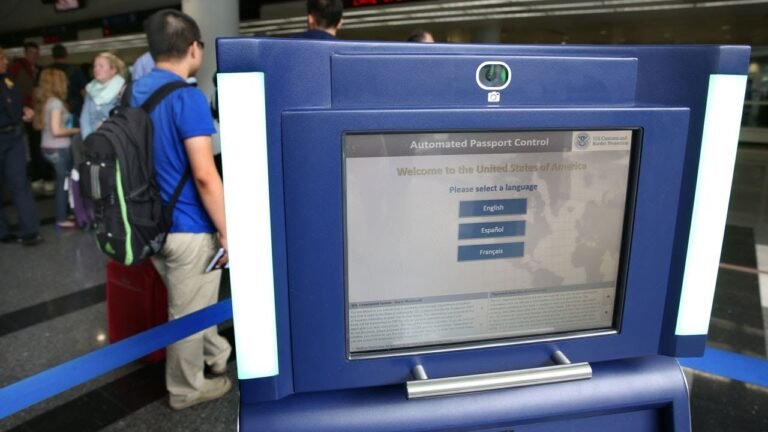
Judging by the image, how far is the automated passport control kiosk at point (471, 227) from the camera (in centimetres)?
72

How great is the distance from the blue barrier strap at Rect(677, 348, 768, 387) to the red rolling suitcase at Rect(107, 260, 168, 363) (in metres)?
2.12

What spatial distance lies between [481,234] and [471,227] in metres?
0.02

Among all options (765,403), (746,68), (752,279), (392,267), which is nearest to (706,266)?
(746,68)

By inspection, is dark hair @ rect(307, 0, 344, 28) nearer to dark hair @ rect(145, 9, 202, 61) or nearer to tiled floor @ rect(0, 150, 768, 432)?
dark hair @ rect(145, 9, 202, 61)

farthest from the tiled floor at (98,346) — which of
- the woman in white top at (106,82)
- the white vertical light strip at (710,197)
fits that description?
the white vertical light strip at (710,197)

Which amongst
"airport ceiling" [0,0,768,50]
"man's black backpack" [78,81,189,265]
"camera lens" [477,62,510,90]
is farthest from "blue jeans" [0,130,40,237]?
"airport ceiling" [0,0,768,50]

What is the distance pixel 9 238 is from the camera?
16.2 feet

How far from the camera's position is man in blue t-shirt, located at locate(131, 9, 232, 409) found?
6.79 ft

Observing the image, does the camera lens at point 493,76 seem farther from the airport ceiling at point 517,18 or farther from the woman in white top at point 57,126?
the airport ceiling at point 517,18

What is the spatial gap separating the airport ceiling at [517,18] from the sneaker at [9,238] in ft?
18.9

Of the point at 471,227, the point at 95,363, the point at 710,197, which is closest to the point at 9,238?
the point at 95,363

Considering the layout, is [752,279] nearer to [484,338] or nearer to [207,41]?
[484,338]

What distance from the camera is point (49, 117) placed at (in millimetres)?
5141

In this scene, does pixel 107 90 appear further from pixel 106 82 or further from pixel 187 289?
pixel 187 289
